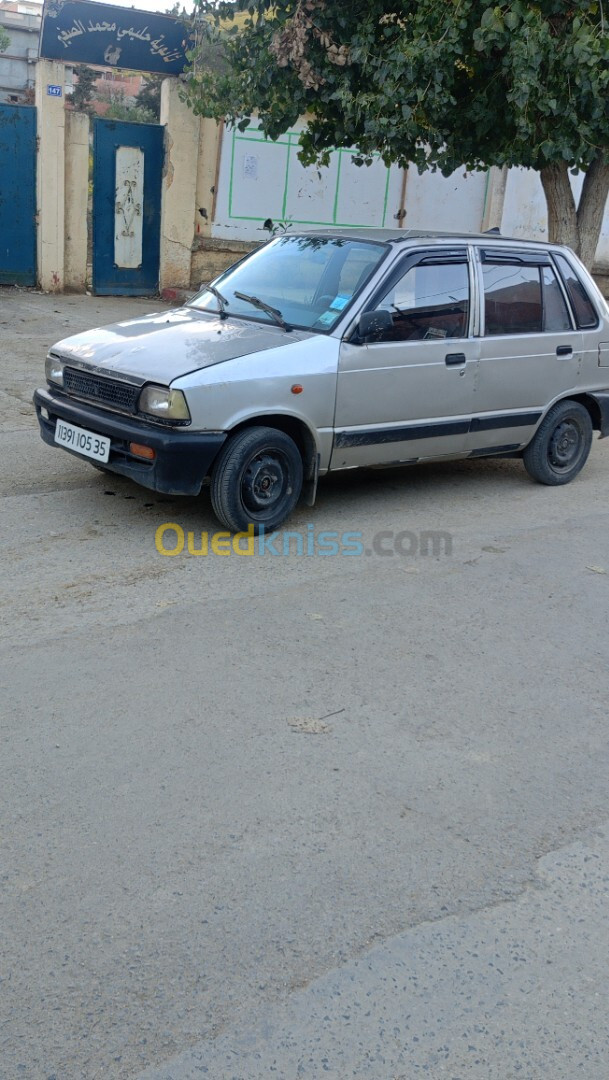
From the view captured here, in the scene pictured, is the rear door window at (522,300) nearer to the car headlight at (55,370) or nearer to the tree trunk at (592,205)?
the car headlight at (55,370)

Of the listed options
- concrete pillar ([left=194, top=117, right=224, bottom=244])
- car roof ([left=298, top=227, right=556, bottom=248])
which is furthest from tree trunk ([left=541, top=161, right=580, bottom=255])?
concrete pillar ([left=194, top=117, right=224, bottom=244])

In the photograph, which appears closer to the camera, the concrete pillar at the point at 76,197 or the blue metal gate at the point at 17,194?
the blue metal gate at the point at 17,194

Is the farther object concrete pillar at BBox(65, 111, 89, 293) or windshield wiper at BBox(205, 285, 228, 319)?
concrete pillar at BBox(65, 111, 89, 293)

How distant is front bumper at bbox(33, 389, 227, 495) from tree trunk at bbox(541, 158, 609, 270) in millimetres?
6076

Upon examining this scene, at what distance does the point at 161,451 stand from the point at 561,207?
6503 millimetres

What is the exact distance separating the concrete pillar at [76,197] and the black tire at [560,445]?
984cm

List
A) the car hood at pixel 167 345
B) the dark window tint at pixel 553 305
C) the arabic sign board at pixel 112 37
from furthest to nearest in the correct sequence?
the arabic sign board at pixel 112 37 → the dark window tint at pixel 553 305 → the car hood at pixel 167 345

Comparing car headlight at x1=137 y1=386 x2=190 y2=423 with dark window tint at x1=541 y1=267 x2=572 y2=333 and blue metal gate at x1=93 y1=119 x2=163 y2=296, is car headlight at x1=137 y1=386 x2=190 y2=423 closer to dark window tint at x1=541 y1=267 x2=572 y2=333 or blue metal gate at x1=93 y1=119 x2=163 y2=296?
dark window tint at x1=541 y1=267 x2=572 y2=333

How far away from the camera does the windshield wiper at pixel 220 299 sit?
6.60 m

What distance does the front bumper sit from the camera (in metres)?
5.47

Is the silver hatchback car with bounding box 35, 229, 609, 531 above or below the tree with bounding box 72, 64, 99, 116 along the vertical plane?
below

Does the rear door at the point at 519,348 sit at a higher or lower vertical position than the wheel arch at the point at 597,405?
higher

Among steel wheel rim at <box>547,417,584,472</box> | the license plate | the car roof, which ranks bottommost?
steel wheel rim at <box>547,417,584,472</box>

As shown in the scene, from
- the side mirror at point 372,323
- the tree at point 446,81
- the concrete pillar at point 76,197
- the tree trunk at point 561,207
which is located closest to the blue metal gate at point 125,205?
the concrete pillar at point 76,197
